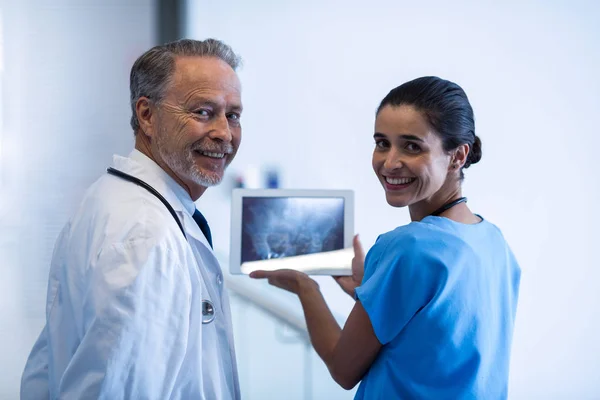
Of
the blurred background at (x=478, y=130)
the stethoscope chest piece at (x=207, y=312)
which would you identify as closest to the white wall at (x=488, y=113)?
the blurred background at (x=478, y=130)

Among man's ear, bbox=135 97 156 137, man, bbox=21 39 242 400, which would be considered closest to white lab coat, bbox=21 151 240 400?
man, bbox=21 39 242 400

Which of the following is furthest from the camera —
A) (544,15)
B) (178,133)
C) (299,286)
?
(544,15)

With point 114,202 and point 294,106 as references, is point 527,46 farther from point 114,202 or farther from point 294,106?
point 114,202

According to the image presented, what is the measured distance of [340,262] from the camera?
1354mm

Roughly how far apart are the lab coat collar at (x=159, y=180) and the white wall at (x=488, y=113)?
113 cm

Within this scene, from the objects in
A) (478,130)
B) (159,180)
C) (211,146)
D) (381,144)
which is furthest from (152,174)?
(478,130)

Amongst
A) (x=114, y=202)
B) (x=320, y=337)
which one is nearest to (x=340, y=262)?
(x=320, y=337)

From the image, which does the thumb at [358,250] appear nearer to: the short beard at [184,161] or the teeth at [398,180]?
the teeth at [398,180]

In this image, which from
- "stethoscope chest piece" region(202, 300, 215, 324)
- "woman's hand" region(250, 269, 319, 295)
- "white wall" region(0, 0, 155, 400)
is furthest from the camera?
"white wall" region(0, 0, 155, 400)

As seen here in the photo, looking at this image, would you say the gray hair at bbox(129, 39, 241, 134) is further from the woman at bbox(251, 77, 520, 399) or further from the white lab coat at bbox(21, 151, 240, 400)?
the woman at bbox(251, 77, 520, 399)

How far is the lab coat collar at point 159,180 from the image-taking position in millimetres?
932

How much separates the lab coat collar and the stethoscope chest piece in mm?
118

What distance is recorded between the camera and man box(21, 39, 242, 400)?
0.75 m

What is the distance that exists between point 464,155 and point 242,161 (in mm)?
1221
